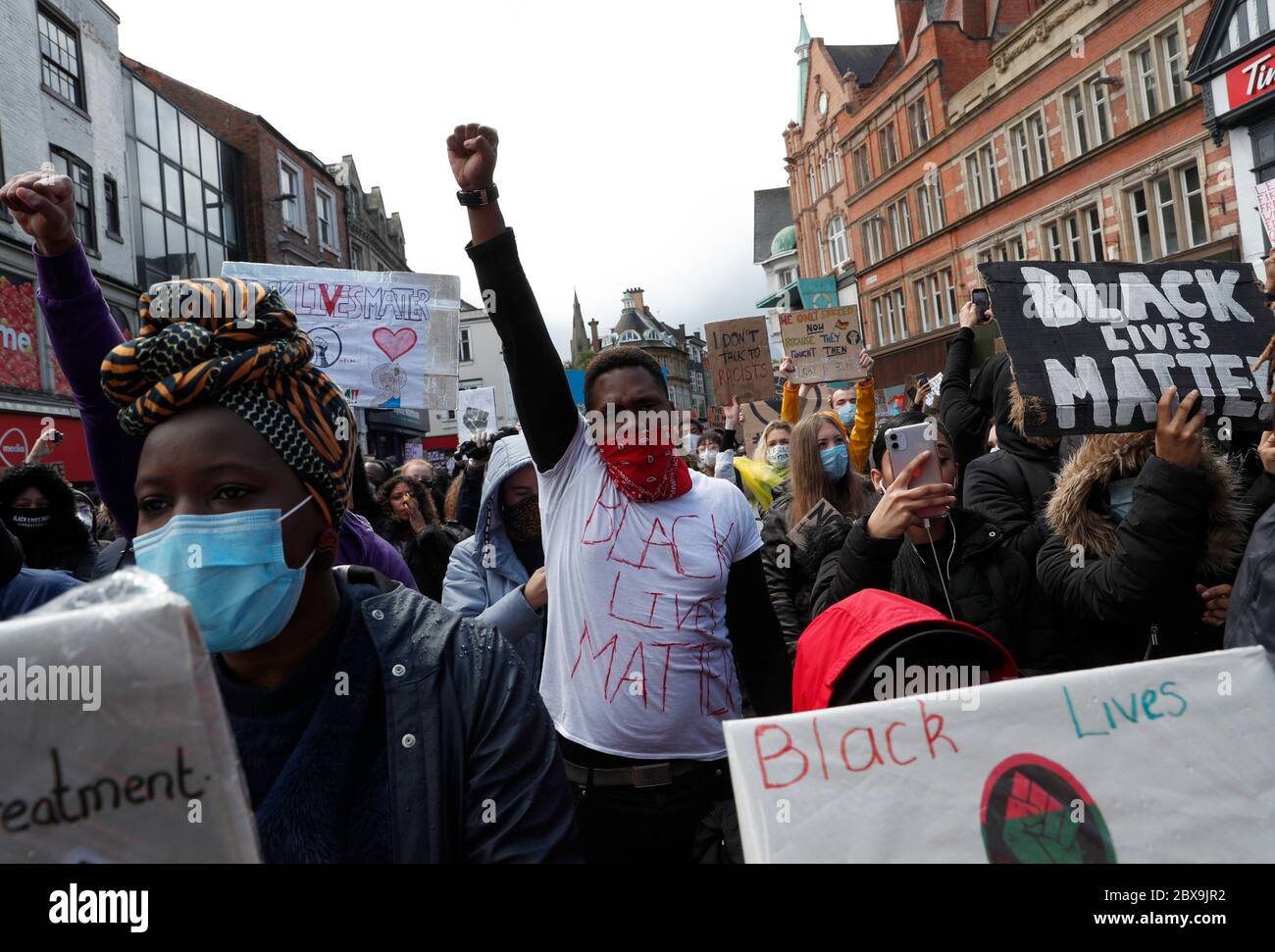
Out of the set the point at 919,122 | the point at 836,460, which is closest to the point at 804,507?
the point at 836,460

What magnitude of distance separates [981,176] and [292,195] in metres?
22.9

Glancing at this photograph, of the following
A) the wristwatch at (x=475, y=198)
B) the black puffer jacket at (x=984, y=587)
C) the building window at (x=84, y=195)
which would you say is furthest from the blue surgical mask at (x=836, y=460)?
the building window at (x=84, y=195)

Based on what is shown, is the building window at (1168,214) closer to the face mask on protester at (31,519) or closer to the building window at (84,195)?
the face mask on protester at (31,519)

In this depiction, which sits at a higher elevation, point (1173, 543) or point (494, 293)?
point (494, 293)

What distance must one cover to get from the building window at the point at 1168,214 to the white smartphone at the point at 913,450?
2238cm

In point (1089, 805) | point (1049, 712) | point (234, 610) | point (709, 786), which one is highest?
point (234, 610)

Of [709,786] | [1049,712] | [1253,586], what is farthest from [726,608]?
[1049,712]

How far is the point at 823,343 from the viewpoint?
32.1 ft

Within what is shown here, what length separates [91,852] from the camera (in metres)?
0.80

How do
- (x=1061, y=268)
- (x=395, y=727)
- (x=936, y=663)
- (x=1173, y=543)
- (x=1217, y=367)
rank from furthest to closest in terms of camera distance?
(x=1061, y=268) → (x=1217, y=367) → (x=1173, y=543) → (x=936, y=663) → (x=395, y=727)

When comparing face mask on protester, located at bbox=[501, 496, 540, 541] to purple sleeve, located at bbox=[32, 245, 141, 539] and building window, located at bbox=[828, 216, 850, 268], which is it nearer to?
purple sleeve, located at bbox=[32, 245, 141, 539]

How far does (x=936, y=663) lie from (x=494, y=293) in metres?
1.32

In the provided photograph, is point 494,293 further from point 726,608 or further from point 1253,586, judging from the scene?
point 1253,586

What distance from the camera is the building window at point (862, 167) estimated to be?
4016 cm
